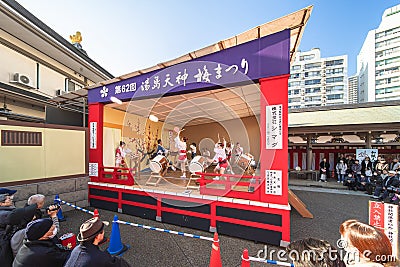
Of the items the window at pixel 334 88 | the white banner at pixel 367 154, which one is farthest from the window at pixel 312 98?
the white banner at pixel 367 154

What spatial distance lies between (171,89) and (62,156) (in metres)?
4.28

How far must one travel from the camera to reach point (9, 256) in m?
2.35

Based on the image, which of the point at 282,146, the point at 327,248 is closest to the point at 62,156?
the point at 282,146

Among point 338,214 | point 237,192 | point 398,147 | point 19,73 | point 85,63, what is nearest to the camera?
point 237,192

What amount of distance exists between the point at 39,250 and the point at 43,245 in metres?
0.06

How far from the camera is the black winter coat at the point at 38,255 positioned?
194 cm

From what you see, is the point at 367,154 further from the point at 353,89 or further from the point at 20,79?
the point at 353,89

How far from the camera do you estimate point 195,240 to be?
425cm

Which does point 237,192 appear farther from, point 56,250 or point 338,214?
point 338,214

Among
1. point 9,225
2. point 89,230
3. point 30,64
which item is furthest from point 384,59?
point 9,225

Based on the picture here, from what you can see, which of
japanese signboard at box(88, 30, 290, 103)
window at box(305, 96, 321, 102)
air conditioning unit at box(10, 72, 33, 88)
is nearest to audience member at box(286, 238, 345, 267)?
japanese signboard at box(88, 30, 290, 103)

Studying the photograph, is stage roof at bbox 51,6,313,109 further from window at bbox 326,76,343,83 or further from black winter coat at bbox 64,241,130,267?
window at bbox 326,76,343,83

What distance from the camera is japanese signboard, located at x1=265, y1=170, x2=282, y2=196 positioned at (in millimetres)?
3936

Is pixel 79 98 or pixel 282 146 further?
pixel 79 98
